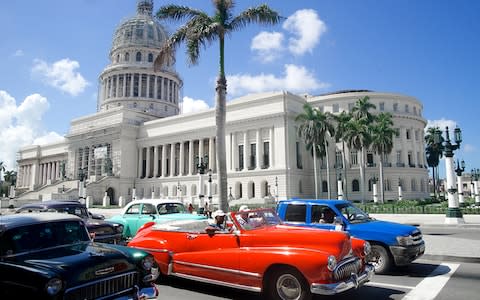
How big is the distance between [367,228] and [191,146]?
189ft

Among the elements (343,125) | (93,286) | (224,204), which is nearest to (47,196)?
(343,125)

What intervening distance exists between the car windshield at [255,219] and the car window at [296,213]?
2.13 metres

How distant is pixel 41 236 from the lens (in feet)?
19.2

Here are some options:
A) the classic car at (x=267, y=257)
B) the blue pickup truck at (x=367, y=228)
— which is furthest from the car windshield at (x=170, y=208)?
the blue pickup truck at (x=367, y=228)

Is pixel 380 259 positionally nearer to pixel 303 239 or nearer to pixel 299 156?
pixel 303 239

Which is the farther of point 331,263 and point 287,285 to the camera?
point 287,285

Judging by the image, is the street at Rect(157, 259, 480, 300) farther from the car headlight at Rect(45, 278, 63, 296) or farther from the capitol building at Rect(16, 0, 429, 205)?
the capitol building at Rect(16, 0, 429, 205)

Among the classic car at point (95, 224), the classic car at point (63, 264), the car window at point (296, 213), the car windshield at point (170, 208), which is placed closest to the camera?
the classic car at point (63, 264)

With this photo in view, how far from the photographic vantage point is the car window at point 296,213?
1024 cm

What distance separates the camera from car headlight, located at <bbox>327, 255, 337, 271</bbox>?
606 cm

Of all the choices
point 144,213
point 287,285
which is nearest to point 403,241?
point 287,285

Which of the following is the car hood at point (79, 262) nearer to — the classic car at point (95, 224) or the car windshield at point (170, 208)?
the classic car at point (95, 224)

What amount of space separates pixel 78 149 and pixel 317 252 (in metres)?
84.8

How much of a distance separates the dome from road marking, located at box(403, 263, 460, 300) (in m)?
90.1
